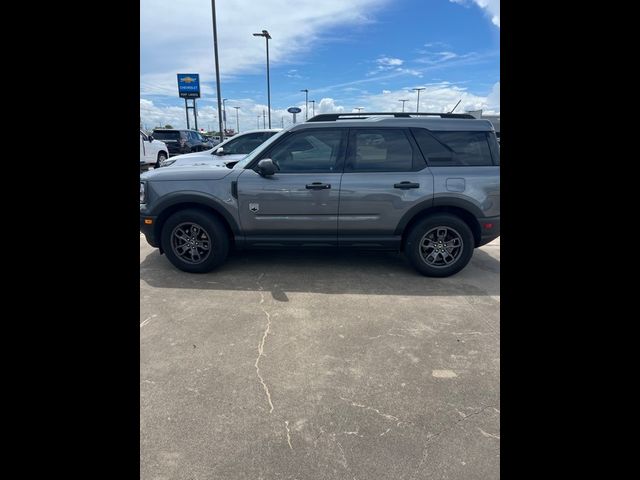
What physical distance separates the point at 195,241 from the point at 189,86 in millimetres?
31657

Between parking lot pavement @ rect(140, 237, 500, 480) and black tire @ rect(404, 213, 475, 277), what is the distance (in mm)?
195

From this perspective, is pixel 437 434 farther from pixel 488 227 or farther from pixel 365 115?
pixel 365 115

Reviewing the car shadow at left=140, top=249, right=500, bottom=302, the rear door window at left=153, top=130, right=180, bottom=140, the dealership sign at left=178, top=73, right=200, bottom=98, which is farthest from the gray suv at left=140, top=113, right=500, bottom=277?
the dealership sign at left=178, top=73, right=200, bottom=98

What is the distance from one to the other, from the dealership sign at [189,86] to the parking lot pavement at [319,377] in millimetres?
31364

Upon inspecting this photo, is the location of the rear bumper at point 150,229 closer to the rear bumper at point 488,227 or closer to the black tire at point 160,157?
the rear bumper at point 488,227

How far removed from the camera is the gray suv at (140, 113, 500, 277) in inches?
171

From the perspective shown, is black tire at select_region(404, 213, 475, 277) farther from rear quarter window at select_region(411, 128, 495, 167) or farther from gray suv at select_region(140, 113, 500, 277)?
rear quarter window at select_region(411, 128, 495, 167)

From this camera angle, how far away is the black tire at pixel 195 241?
14.6 feet

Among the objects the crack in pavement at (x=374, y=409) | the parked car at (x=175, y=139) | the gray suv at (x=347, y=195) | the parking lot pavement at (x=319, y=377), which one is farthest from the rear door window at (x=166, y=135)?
the crack in pavement at (x=374, y=409)

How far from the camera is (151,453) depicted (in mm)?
1994
